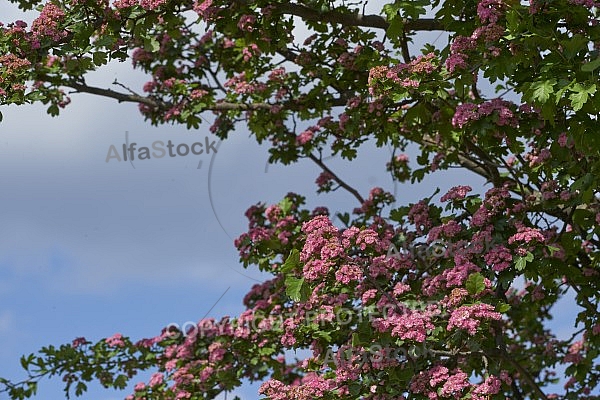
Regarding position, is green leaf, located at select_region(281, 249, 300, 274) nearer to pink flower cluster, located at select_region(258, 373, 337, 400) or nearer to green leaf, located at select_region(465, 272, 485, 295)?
pink flower cluster, located at select_region(258, 373, 337, 400)

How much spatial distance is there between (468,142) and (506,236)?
5.19ft

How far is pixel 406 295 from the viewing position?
7566 mm

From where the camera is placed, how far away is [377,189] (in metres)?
10.0

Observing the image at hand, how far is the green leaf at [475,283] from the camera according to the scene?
6777 millimetres

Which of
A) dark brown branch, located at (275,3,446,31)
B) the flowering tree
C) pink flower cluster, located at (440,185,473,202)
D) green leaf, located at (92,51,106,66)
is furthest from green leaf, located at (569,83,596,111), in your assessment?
green leaf, located at (92,51,106,66)

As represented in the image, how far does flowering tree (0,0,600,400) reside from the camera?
22.2 ft

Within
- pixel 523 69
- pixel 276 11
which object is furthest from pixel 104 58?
pixel 523 69

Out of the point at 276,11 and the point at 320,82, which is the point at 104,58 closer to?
the point at 276,11

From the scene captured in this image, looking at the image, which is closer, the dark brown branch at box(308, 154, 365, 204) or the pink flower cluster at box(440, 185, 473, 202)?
the pink flower cluster at box(440, 185, 473, 202)

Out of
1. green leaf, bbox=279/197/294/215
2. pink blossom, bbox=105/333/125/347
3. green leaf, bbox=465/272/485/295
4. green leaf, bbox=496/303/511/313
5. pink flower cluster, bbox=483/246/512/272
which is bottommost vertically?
green leaf, bbox=496/303/511/313

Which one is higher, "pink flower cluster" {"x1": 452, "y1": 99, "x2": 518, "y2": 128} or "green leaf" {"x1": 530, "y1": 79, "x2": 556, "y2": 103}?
"pink flower cluster" {"x1": 452, "y1": 99, "x2": 518, "y2": 128}

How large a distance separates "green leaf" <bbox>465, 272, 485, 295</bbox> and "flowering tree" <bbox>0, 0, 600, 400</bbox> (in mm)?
14

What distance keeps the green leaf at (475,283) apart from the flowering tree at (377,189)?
1cm

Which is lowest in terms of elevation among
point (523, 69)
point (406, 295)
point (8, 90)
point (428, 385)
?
point (428, 385)
